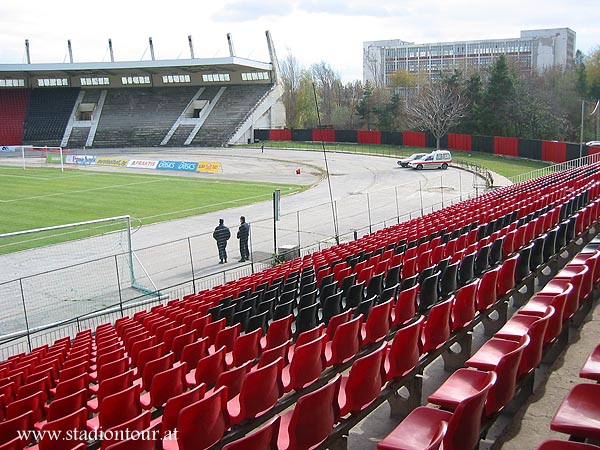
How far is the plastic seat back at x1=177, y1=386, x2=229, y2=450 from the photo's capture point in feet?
14.5

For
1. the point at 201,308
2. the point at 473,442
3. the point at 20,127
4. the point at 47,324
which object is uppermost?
the point at 20,127

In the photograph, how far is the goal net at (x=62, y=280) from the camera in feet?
50.2

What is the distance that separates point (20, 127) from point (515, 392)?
8547 cm

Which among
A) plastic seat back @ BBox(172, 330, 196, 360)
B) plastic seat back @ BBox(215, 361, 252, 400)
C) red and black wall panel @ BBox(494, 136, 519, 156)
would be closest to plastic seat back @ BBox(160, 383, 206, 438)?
plastic seat back @ BBox(215, 361, 252, 400)

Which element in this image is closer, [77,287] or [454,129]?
[77,287]

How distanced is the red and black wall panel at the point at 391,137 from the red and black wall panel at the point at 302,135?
1042 centimetres

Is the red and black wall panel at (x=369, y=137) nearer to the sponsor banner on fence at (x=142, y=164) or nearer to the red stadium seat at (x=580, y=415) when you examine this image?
the sponsor banner on fence at (x=142, y=164)

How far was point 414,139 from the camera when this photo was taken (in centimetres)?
6894

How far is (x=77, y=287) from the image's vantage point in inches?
665

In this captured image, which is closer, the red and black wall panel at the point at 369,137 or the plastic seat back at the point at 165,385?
the plastic seat back at the point at 165,385

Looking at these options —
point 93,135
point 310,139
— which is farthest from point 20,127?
point 310,139

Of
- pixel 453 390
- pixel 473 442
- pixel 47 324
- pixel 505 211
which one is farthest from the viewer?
pixel 505 211

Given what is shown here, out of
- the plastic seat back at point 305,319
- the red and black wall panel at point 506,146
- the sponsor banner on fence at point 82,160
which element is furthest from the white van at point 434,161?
the plastic seat back at point 305,319

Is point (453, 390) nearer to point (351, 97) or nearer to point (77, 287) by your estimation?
point (77, 287)
